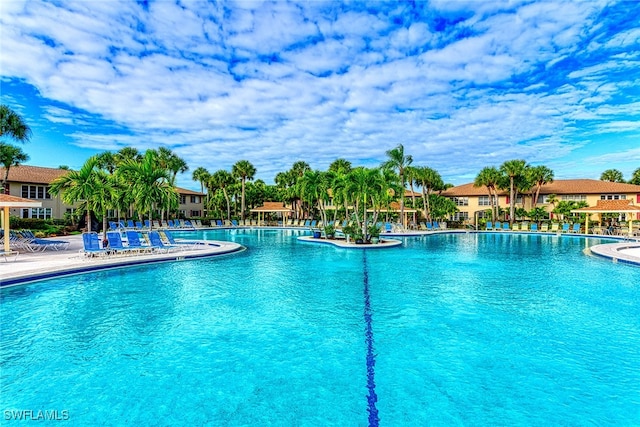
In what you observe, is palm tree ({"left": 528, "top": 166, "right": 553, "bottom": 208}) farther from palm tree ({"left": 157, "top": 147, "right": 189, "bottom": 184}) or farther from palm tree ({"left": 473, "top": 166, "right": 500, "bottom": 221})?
palm tree ({"left": 157, "top": 147, "right": 189, "bottom": 184})

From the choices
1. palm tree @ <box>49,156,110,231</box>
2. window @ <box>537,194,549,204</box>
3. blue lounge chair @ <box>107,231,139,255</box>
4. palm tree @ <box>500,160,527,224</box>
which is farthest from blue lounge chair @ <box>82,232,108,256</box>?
window @ <box>537,194,549,204</box>

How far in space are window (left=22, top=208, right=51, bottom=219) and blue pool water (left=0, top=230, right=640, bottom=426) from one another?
30278mm

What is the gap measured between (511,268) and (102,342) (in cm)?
1506

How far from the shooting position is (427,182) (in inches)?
1751

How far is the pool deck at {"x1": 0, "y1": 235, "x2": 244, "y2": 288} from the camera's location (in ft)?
36.2

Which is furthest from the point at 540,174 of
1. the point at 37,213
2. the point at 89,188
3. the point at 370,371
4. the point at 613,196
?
the point at 37,213

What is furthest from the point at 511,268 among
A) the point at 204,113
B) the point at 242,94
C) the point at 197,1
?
the point at 204,113

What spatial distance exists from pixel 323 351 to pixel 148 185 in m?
16.3

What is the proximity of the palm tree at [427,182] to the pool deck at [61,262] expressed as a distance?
104ft

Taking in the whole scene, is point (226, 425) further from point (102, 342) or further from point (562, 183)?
point (562, 183)

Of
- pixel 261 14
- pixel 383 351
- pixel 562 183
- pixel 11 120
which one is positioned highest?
pixel 261 14

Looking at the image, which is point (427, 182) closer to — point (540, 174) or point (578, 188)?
point (540, 174)

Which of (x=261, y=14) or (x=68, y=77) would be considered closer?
(x=261, y=14)

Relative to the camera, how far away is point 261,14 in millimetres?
14656
